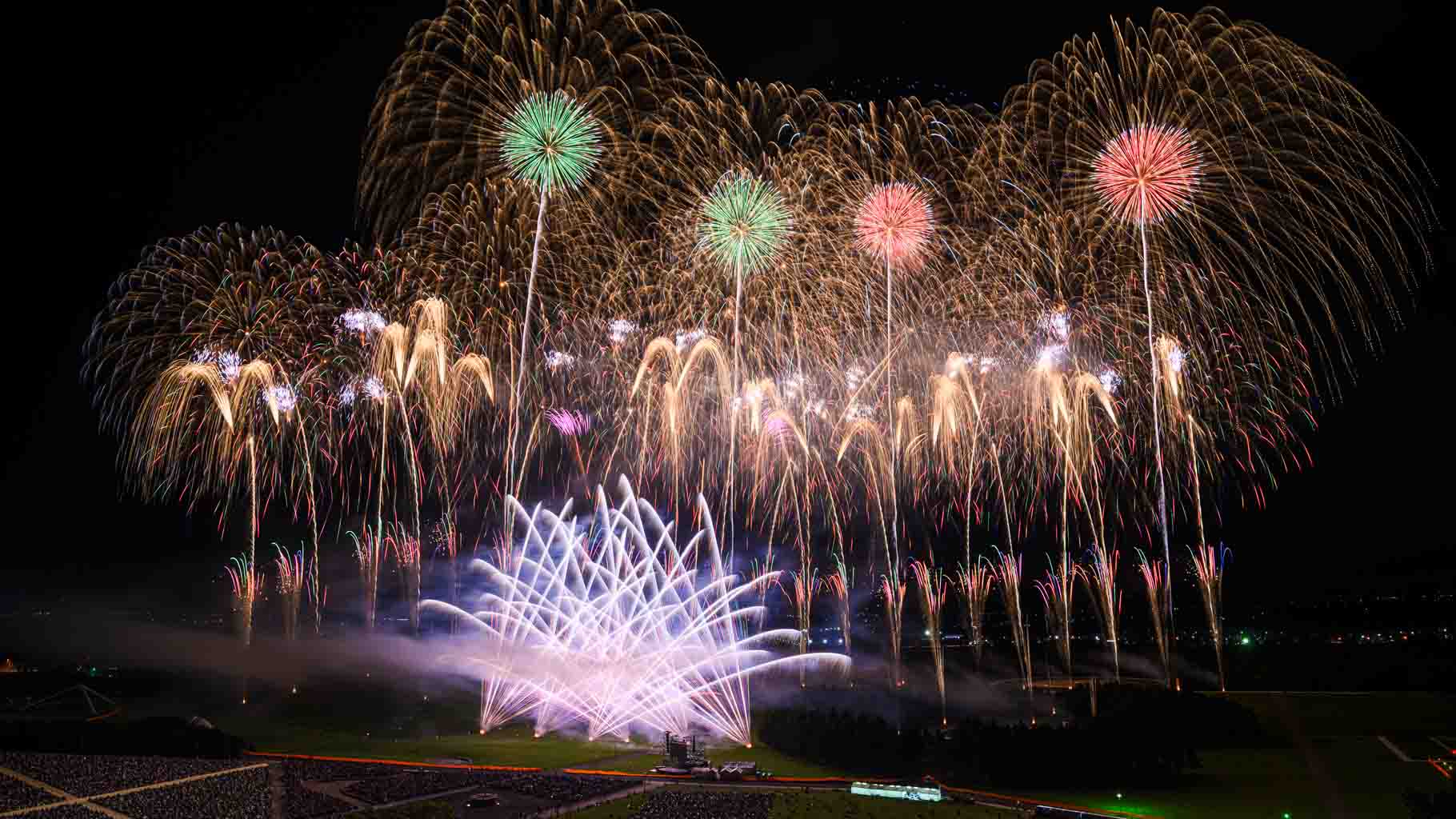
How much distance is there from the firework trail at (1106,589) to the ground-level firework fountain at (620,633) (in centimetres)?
1896

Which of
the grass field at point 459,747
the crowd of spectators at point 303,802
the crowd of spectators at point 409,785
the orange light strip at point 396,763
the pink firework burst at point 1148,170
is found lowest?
the crowd of spectators at point 303,802

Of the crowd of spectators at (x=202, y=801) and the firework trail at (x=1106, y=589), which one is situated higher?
the firework trail at (x=1106, y=589)

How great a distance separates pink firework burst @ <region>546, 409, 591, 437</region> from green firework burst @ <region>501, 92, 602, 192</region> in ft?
49.2

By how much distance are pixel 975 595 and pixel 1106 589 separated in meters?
22.1

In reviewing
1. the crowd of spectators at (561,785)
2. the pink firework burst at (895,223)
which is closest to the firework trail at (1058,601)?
the pink firework burst at (895,223)

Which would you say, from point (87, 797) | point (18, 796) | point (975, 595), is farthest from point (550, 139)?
point (975, 595)

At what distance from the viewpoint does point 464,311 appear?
42125 millimetres

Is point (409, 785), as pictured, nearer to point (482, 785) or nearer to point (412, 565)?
point (482, 785)

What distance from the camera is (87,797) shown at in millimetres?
34531

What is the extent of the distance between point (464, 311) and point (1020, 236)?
2358 cm

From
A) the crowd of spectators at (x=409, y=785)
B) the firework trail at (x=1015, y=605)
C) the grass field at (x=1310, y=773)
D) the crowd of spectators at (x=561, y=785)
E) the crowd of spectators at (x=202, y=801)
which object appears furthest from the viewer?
the firework trail at (x=1015, y=605)

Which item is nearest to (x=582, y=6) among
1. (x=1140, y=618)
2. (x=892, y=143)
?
(x=892, y=143)

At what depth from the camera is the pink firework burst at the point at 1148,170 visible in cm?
3212

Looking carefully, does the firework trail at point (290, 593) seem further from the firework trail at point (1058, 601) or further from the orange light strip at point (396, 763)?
the firework trail at point (1058, 601)
